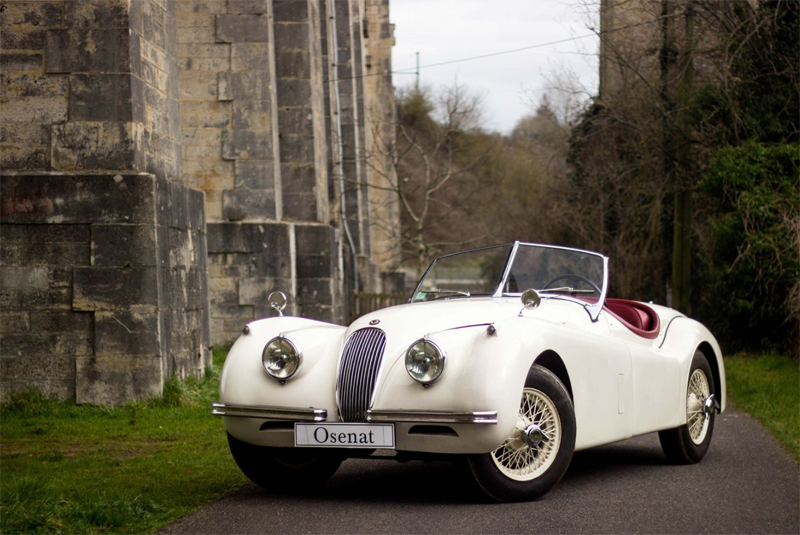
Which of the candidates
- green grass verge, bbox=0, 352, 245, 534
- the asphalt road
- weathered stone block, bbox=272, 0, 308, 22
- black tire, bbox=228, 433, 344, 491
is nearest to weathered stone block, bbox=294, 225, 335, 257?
weathered stone block, bbox=272, 0, 308, 22

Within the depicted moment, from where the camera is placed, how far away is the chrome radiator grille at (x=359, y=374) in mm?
5941

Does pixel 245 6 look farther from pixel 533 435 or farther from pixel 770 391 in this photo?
pixel 533 435

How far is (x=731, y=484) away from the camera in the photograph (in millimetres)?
6609

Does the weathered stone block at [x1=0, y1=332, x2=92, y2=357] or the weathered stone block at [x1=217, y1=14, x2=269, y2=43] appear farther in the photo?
the weathered stone block at [x1=217, y1=14, x2=269, y2=43]

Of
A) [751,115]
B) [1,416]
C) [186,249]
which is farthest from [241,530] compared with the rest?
[751,115]

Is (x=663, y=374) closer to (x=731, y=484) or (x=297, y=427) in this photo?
(x=731, y=484)

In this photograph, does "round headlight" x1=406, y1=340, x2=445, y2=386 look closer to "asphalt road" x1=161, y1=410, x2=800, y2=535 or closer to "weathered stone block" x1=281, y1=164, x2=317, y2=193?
"asphalt road" x1=161, y1=410, x2=800, y2=535

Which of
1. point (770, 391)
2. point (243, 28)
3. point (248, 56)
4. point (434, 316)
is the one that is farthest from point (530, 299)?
point (243, 28)

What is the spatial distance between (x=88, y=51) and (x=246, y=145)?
780 cm

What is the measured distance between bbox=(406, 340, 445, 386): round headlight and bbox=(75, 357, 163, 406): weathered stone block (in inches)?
215

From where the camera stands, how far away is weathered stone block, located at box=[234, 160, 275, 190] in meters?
18.6

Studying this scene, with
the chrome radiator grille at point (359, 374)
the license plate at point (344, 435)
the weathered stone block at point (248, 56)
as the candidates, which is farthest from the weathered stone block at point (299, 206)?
the license plate at point (344, 435)

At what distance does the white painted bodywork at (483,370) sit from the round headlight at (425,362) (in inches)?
2.0

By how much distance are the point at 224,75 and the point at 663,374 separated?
42.5ft
